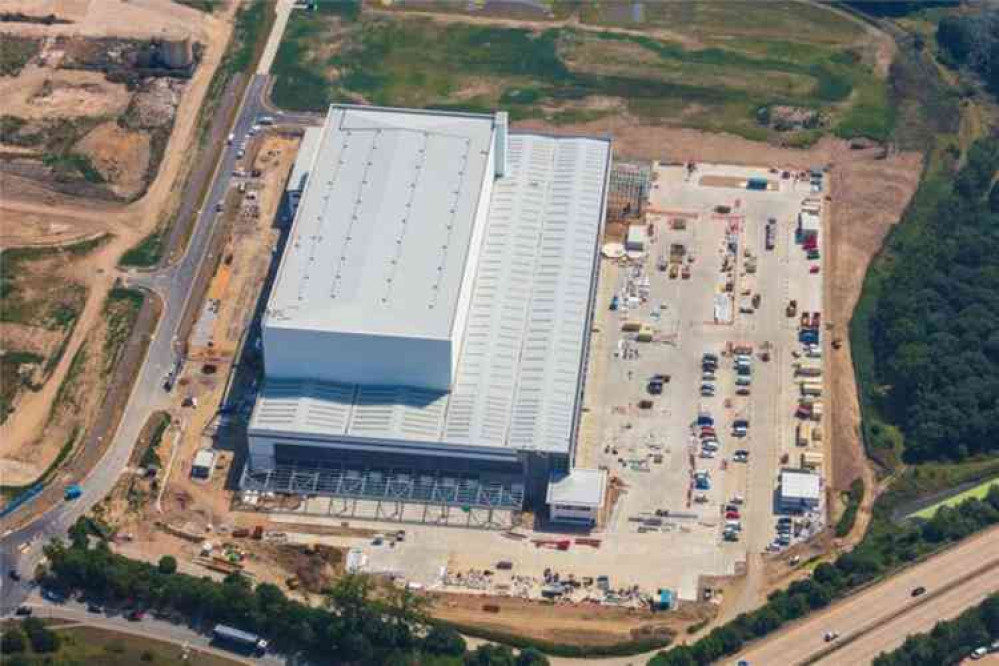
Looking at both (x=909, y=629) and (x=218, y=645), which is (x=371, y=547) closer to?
(x=218, y=645)

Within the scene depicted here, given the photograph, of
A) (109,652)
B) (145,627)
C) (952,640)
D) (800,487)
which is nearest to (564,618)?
(800,487)

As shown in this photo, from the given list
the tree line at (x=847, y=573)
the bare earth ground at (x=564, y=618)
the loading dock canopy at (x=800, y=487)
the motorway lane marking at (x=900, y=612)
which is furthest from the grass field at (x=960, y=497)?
the bare earth ground at (x=564, y=618)

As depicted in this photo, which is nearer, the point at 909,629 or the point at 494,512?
the point at 909,629

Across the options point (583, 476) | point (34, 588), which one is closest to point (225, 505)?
point (34, 588)

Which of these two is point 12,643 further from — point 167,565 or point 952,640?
point 952,640

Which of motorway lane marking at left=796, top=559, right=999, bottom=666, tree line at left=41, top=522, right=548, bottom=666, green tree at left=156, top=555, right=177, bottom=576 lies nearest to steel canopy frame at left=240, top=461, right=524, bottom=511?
tree line at left=41, top=522, right=548, bottom=666

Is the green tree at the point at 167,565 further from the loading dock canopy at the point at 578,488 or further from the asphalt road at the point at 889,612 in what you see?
the asphalt road at the point at 889,612

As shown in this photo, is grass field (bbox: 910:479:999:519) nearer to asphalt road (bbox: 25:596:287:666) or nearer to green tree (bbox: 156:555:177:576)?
asphalt road (bbox: 25:596:287:666)
